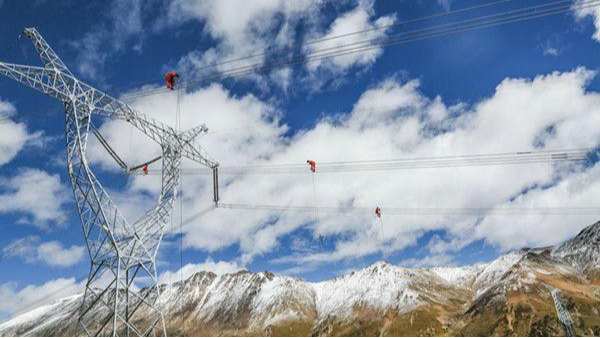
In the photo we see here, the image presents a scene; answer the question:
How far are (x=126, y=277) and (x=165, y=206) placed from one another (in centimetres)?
670

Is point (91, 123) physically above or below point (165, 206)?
above

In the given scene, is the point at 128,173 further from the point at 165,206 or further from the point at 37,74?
the point at 37,74

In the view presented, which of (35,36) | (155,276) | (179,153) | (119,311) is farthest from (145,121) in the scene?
(119,311)

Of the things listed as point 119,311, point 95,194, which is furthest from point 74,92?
point 119,311

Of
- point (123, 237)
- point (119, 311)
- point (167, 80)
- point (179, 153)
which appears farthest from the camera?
point (179, 153)

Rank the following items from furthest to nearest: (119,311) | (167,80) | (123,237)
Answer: (167,80) < (123,237) < (119,311)

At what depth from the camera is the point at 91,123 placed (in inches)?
1362

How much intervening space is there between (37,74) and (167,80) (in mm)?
8975

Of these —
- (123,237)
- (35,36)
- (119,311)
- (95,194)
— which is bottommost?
(119,311)

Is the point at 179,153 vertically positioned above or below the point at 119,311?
above

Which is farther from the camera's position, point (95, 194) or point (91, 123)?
point (91, 123)

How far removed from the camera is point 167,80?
118 ft

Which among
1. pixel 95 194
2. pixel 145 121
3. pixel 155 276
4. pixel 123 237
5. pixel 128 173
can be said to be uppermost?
pixel 145 121

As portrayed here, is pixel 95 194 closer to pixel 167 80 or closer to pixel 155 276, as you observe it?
pixel 155 276
